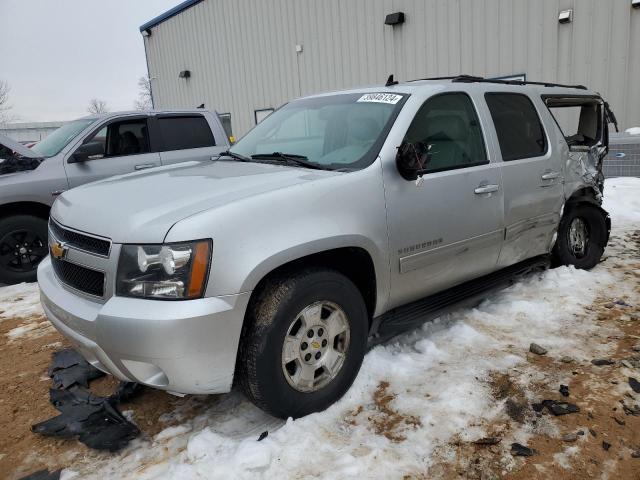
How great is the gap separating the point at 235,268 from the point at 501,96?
2.74 meters

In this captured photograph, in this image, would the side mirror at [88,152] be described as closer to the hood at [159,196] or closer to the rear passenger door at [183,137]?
the rear passenger door at [183,137]

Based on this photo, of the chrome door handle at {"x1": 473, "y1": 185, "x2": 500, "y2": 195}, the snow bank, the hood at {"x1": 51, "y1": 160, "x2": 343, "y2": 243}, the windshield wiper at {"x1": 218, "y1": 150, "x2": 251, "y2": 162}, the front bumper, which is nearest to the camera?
the front bumper

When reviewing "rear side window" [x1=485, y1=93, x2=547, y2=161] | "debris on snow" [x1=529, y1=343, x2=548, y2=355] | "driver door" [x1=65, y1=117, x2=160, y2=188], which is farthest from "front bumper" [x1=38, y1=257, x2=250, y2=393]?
"driver door" [x1=65, y1=117, x2=160, y2=188]

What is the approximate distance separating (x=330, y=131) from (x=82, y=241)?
166 cm

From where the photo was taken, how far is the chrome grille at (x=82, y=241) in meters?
2.37

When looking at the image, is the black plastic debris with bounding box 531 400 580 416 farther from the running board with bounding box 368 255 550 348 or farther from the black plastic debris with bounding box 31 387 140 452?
the black plastic debris with bounding box 31 387 140 452

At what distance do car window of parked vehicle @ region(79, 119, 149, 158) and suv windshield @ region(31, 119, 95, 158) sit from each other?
236 mm

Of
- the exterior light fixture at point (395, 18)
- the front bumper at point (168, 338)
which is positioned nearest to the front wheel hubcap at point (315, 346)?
the front bumper at point (168, 338)

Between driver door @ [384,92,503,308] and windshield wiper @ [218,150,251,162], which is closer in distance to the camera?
driver door @ [384,92,503,308]

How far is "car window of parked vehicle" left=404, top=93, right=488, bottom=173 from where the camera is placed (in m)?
3.18

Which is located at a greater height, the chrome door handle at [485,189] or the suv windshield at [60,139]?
the suv windshield at [60,139]

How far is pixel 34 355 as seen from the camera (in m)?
3.74

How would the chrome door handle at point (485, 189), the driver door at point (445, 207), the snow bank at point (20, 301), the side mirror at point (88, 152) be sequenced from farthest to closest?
the side mirror at point (88, 152), the snow bank at point (20, 301), the chrome door handle at point (485, 189), the driver door at point (445, 207)

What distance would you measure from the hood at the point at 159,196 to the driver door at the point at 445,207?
20.9 inches
